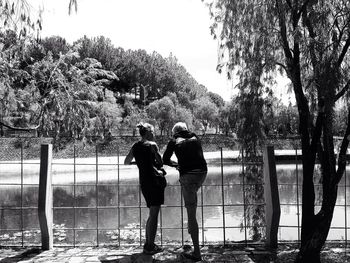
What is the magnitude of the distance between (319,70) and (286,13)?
0.91m

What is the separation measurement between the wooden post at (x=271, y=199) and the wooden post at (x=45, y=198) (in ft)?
9.21

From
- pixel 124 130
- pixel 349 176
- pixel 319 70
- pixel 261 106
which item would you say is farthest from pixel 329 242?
pixel 124 130

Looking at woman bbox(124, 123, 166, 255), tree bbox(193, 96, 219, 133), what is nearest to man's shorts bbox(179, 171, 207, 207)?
woman bbox(124, 123, 166, 255)

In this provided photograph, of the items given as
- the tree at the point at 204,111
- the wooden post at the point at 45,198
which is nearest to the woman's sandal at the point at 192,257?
the wooden post at the point at 45,198

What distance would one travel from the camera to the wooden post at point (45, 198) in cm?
541

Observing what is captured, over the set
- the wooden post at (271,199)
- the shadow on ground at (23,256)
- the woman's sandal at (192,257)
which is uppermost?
the wooden post at (271,199)

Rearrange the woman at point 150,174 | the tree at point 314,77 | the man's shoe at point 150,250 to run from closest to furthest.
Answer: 1. the tree at point 314,77
2. the woman at point 150,174
3. the man's shoe at point 150,250

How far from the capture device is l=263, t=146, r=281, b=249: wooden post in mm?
5340

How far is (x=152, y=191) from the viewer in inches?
194

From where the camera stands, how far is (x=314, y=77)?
458 cm

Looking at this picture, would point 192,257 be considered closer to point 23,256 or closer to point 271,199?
point 271,199

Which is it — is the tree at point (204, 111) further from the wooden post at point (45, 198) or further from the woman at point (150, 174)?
the woman at point (150, 174)

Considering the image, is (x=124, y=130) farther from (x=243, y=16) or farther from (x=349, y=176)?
(x=243, y=16)

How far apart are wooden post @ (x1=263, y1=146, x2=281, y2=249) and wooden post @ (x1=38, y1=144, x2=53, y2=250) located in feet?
9.21
